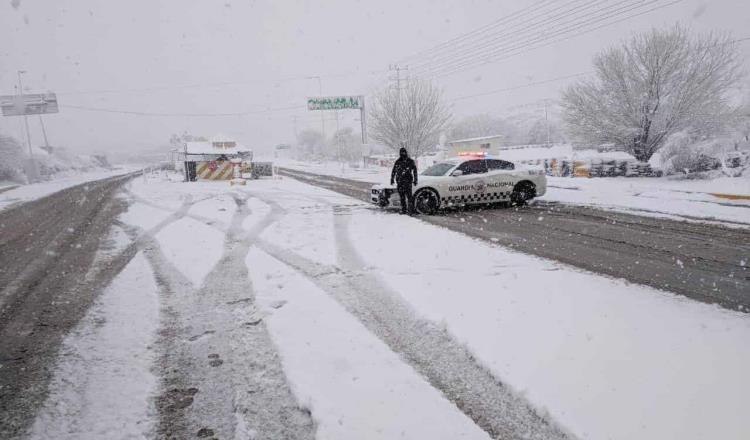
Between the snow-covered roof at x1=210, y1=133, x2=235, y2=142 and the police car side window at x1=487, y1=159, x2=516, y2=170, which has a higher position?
the snow-covered roof at x1=210, y1=133, x2=235, y2=142

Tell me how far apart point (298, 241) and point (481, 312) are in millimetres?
4376

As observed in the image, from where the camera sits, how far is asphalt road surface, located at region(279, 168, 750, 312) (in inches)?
199

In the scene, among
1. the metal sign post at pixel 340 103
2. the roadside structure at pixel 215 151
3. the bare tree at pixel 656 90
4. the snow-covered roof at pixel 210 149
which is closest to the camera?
the bare tree at pixel 656 90

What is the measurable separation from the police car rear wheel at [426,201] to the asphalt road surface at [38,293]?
6.75 m

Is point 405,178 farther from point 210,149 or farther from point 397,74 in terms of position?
point 210,149

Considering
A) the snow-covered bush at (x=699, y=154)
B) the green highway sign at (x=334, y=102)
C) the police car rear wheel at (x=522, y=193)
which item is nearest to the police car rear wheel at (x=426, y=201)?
the police car rear wheel at (x=522, y=193)

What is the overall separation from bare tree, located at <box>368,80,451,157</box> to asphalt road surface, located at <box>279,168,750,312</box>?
24.1m

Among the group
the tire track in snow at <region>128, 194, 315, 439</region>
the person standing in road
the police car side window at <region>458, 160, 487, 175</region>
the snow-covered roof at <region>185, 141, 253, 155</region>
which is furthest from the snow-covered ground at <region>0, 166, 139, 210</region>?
the snow-covered roof at <region>185, 141, 253, 155</region>

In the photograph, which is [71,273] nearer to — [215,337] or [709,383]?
[215,337]

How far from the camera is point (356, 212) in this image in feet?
37.3

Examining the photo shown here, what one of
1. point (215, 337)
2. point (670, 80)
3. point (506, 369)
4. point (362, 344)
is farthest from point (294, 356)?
point (670, 80)

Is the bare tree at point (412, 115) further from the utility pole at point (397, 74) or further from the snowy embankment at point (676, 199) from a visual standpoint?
the snowy embankment at point (676, 199)

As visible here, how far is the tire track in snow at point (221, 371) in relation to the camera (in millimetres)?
2596

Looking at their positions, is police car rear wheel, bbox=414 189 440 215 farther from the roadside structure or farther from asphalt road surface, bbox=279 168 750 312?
the roadside structure
